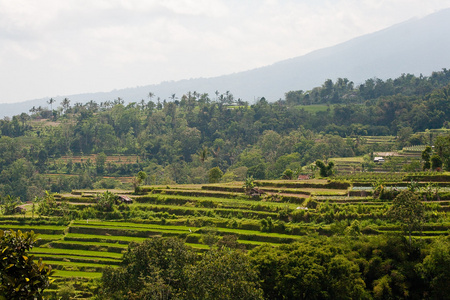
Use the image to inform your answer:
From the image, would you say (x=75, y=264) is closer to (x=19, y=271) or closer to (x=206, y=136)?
(x=19, y=271)

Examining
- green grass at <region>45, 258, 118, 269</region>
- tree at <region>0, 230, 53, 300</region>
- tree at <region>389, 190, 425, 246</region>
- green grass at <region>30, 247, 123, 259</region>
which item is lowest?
green grass at <region>45, 258, 118, 269</region>

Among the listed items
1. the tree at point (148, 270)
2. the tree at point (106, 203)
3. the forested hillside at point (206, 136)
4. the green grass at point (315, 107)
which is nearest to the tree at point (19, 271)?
the tree at point (148, 270)

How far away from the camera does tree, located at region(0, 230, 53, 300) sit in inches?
481

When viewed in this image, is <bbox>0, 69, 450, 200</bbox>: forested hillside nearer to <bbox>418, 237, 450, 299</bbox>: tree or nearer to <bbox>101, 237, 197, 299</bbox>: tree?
<bbox>101, 237, 197, 299</bbox>: tree

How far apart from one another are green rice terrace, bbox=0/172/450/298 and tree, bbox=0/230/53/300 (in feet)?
67.0

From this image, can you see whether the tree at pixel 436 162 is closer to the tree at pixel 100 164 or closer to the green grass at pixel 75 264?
the green grass at pixel 75 264

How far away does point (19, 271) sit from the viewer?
41.2 ft

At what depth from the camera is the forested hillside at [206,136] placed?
8056 centimetres

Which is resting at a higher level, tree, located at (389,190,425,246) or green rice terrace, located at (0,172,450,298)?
tree, located at (389,190,425,246)

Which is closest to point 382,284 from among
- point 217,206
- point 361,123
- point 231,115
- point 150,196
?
point 217,206

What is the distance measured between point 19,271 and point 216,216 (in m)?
30.0

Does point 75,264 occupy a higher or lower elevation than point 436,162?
lower

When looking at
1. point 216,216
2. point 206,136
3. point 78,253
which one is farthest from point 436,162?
point 206,136

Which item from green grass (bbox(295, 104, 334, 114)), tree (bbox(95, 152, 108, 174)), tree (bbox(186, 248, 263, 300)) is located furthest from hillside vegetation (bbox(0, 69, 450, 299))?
green grass (bbox(295, 104, 334, 114))
